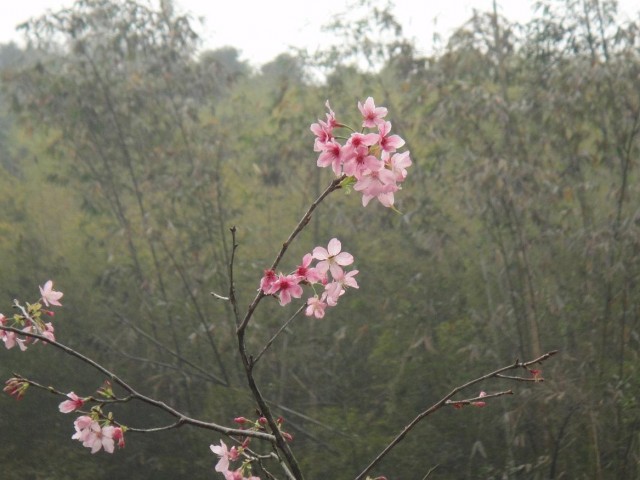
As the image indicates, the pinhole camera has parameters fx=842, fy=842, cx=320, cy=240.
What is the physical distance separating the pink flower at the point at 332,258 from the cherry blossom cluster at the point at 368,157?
A: 0.39 ft

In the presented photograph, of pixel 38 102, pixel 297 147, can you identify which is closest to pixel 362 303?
pixel 297 147

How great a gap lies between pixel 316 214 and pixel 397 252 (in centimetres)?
57

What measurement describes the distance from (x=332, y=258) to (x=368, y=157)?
20cm

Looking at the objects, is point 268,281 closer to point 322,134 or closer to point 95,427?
point 322,134

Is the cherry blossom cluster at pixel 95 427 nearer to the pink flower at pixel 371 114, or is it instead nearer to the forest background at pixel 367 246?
the pink flower at pixel 371 114

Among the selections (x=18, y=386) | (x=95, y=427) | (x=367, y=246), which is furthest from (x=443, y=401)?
(x=367, y=246)

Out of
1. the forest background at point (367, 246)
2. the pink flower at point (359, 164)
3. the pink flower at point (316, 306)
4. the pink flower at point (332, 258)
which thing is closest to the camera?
the pink flower at point (359, 164)

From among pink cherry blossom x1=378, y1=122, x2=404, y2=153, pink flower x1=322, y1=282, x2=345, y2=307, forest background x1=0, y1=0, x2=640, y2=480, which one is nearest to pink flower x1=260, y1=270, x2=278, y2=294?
pink flower x1=322, y1=282, x2=345, y2=307

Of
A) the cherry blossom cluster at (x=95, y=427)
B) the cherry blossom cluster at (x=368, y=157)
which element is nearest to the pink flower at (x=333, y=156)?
the cherry blossom cluster at (x=368, y=157)

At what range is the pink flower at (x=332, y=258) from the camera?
126cm

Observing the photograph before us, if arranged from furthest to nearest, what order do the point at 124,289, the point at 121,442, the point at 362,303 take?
the point at 124,289 → the point at 362,303 → the point at 121,442

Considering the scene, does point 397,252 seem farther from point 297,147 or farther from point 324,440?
point 324,440

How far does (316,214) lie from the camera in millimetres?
5379

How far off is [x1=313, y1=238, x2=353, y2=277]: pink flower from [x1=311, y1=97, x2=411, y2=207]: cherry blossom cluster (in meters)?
0.12
